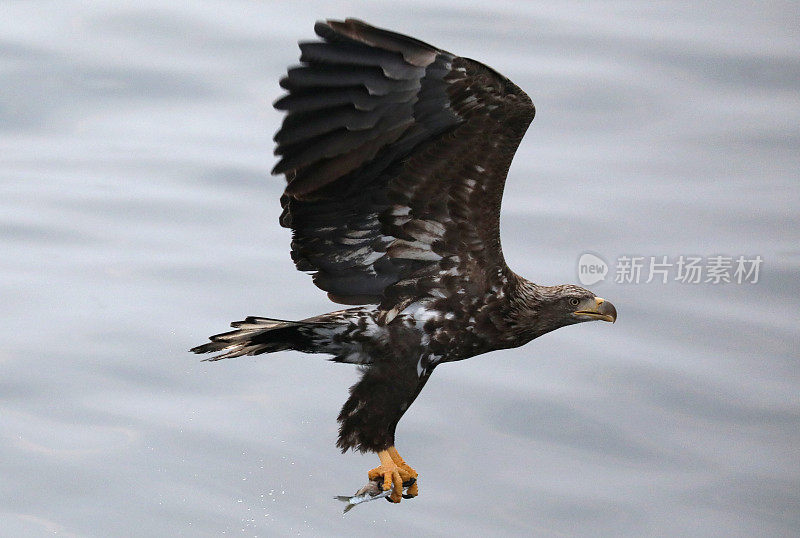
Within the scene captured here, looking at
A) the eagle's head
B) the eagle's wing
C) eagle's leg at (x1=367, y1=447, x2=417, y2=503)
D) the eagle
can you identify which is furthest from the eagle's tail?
the eagle's head

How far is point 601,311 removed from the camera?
26.8 ft

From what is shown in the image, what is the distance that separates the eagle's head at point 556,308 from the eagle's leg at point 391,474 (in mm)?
988

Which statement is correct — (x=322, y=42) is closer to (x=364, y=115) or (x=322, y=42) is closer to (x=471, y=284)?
(x=364, y=115)

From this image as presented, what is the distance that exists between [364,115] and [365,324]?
122cm

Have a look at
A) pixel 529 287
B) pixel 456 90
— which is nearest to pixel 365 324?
pixel 529 287

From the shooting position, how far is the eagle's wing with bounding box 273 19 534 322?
7.19 meters

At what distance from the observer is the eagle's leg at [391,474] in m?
7.82

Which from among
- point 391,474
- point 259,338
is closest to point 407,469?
point 391,474

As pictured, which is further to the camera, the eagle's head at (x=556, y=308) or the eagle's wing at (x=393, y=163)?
the eagle's head at (x=556, y=308)

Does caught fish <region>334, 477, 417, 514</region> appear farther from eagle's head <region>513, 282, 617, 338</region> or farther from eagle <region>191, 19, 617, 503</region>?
eagle's head <region>513, 282, 617, 338</region>

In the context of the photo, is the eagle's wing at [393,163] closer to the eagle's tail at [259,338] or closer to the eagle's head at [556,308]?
the eagle's head at [556,308]

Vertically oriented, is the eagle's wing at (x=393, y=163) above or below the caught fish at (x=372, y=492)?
above

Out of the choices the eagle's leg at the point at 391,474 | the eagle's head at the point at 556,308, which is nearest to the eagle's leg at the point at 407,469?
the eagle's leg at the point at 391,474

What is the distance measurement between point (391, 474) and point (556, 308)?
1.27m
